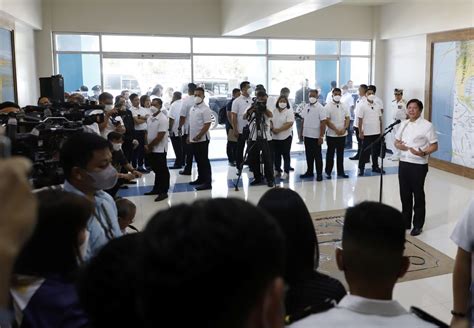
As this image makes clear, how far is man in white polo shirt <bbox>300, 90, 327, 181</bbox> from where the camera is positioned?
297 inches

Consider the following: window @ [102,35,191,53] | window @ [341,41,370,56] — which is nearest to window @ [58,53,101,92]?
window @ [102,35,191,53]

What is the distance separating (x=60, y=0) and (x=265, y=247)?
9.20 meters

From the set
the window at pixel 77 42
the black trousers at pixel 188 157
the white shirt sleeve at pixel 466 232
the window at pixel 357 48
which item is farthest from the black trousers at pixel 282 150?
the white shirt sleeve at pixel 466 232

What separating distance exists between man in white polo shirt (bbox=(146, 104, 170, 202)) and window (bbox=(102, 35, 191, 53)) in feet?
11.4

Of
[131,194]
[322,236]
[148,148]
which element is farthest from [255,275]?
[131,194]

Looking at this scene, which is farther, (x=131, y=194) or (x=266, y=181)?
(x=266, y=181)

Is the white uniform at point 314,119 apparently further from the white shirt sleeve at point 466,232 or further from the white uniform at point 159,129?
the white shirt sleeve at point 466,232

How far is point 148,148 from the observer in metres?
6.37

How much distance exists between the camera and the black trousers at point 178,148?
846 cm

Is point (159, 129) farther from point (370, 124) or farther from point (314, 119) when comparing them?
point (370, 124)

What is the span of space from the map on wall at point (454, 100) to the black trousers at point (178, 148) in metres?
4.90

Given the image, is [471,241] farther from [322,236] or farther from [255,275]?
[322,236]

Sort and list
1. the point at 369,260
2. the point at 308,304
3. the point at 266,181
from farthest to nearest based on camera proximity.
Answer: the point at 266,181 → the point at 308,304 → the point at 369,260

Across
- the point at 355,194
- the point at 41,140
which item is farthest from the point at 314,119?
the point at 41,140
